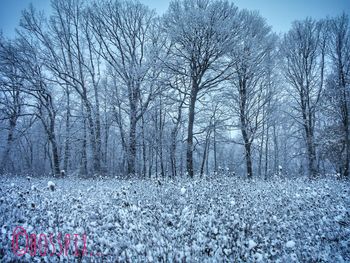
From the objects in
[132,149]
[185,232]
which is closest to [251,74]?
[132,149]

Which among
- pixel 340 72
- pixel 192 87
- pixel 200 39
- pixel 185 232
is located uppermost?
pixel 200 39

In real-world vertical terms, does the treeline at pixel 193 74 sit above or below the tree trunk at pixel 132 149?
above

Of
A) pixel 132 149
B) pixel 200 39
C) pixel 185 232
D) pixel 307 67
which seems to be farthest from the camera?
pixel 132 149

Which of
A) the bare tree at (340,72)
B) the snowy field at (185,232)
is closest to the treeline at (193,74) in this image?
the bare tree at (340,72)

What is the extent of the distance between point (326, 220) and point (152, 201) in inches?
140

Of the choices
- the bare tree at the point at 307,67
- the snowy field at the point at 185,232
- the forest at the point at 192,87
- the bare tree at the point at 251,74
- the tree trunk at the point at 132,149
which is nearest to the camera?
the snowy field at the point at 185,232

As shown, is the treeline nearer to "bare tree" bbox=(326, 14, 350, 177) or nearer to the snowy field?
"bare tree" bbox=(326, 14, 350, 177)

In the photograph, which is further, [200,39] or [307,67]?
[307,67]

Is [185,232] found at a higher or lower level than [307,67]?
lower

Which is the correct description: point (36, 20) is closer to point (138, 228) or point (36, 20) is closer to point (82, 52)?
point (82, 52)

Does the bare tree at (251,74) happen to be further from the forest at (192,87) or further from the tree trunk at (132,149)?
the tree trunk at (132,149)

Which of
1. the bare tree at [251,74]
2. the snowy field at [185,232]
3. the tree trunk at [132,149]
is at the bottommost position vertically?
the snowy field at [185,232]

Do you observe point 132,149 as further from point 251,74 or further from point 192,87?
point 251,74

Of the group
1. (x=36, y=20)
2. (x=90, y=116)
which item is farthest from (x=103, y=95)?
(x=36, y=20)
